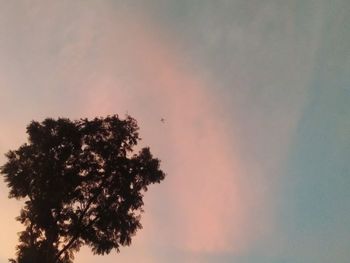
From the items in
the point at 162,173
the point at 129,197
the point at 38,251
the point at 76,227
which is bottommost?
the point at 38,251

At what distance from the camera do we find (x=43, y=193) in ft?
117

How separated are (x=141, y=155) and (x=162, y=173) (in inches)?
94.0

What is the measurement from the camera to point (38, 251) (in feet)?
114

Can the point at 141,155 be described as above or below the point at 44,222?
above

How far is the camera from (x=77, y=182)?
36.6 m

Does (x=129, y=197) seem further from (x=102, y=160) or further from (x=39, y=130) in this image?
(x=39, y=130)

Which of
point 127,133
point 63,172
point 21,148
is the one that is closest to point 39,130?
point 21,148

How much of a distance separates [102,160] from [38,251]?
8.60 metres

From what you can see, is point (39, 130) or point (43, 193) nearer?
point (43, 193)

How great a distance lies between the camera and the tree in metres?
35.7

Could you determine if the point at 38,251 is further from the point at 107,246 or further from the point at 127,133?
the point at 127,133

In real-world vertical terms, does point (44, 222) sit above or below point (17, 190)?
below

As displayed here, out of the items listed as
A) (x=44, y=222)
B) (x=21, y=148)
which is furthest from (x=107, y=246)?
(x=21, y=148)

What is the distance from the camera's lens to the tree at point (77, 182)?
117ft
